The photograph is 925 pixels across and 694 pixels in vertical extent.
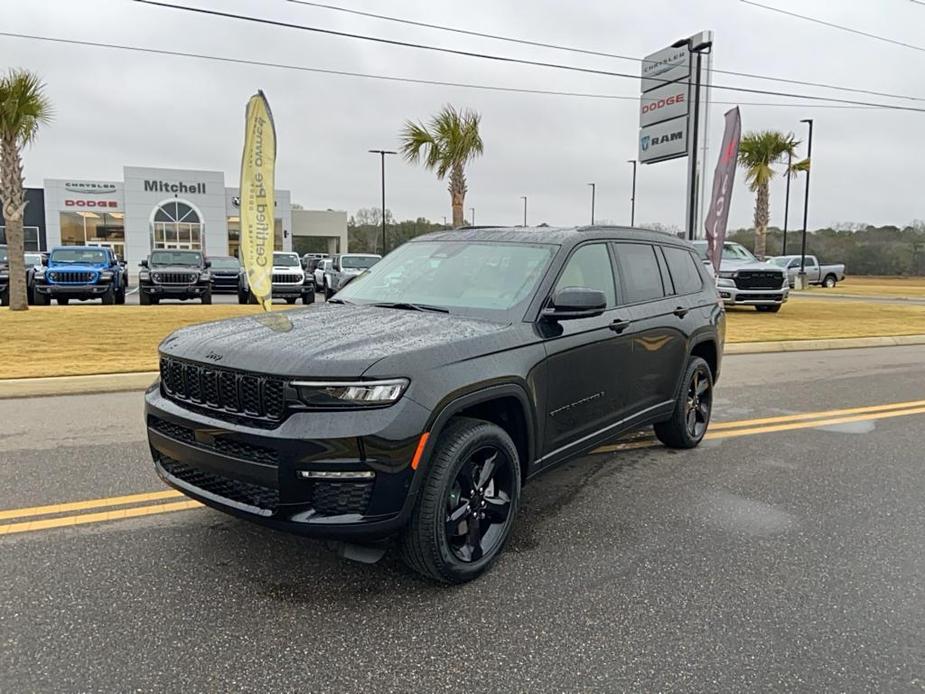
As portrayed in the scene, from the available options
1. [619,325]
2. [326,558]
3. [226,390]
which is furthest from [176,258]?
[226,390]

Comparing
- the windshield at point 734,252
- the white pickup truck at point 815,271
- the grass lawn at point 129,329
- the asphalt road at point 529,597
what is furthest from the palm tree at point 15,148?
the white pickup truck at point 815,271

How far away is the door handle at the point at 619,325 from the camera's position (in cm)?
447

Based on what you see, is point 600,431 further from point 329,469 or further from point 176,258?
point 176,258

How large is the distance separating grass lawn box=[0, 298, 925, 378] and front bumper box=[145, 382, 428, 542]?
623cm

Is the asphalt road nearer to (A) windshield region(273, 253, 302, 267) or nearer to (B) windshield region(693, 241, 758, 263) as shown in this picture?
(B) windshield region(693, 241, 758, 263)

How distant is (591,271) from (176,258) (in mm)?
19219

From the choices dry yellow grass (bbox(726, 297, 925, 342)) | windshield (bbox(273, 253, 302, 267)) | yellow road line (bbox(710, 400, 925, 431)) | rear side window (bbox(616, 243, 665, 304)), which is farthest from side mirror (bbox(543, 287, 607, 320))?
windshield (bbox(273, 253, 302, 267))

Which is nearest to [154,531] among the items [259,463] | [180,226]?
[259,463]

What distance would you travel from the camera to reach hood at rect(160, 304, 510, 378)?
299cm

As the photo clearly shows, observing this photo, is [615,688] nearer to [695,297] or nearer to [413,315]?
[413,315]

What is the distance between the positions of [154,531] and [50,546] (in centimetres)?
51

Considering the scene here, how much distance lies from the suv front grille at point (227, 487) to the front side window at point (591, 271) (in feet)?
6.65

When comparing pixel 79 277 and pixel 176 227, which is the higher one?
pixel 176 227

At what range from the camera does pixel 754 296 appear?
63.5 feet
